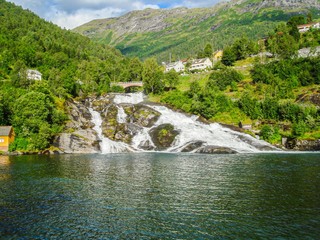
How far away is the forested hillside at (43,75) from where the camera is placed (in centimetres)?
6669

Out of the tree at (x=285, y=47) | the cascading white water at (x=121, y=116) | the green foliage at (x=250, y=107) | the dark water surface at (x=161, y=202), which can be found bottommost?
the dark water surface at (x=161, y=202)

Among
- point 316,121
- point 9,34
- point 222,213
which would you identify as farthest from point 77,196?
point 9,34

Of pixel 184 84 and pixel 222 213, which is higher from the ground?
pixel 184 84

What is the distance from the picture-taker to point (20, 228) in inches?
797

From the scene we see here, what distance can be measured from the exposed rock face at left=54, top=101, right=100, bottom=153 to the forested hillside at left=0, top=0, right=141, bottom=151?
2306 mm

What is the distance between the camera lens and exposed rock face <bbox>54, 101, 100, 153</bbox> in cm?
6606

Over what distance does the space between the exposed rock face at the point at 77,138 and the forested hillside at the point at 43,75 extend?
2.31m

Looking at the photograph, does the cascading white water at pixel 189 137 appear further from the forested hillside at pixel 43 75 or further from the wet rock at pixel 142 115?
the forested hillside at pixel 43 75

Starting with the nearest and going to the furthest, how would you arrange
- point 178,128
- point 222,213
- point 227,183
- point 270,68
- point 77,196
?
point 222,213
point 77,196
point 227,183
point 178,128
point 270,68

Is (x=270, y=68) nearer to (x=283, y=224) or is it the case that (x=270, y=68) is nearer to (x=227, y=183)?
(x=227, y=183)

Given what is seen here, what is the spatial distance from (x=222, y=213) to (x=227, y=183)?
10.2 meters

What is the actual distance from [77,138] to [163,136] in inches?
803

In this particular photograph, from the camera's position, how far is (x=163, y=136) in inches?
2785

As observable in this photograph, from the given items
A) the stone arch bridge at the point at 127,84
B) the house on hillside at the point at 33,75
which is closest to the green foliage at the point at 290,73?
the stone arch bridge at the point at 127,84
